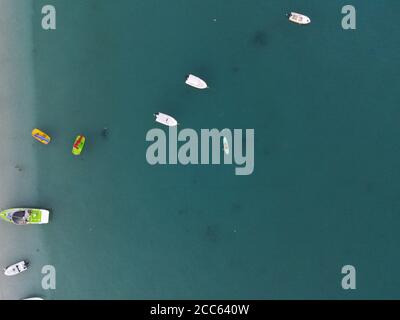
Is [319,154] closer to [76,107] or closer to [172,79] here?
[172,79]

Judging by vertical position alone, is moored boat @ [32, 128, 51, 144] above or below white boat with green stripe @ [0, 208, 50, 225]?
above

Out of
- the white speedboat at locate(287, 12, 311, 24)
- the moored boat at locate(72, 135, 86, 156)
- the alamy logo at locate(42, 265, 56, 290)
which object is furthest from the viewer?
the alamy logo at locate(42, 265, 56, 290)

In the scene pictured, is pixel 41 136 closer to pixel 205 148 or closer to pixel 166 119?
pixel 166 119

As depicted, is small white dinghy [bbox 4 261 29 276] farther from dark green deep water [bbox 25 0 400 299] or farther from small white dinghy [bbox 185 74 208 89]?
small white dinghy [bbox 185 74 208 89]

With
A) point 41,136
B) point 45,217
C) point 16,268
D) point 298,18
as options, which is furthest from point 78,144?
point 298,18

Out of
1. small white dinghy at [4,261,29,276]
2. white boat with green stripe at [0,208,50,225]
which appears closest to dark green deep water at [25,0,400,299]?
white boat with green stripe at [0,208,50,225]

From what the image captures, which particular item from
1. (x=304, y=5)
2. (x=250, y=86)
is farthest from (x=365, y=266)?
(x=304, y=5)

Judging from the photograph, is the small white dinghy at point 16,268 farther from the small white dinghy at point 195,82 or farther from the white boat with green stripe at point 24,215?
the small white dinghy at point 195,82
